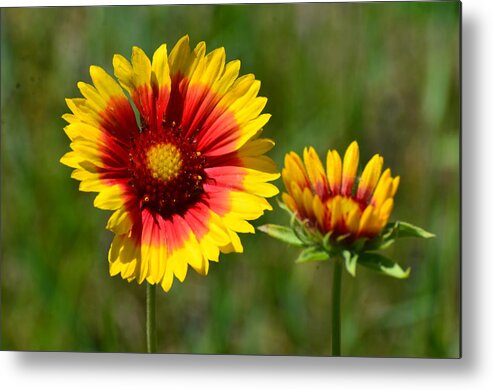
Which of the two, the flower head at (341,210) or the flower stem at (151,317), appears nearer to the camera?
the flower head at (341,210)

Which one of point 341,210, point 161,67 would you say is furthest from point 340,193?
point 161,67

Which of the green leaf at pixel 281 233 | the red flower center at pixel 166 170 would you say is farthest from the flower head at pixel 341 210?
the red flower center at pixel 166 170

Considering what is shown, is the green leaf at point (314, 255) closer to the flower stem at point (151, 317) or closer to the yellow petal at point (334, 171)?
the yellow petal at point (334, 171)

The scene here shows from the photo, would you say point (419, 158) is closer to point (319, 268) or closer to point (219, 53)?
point (319, 268)

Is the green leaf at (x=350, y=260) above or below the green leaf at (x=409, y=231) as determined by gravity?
below

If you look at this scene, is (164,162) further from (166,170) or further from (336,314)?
(336,314)

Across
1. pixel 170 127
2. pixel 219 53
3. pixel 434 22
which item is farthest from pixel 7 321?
pixel 434 22
